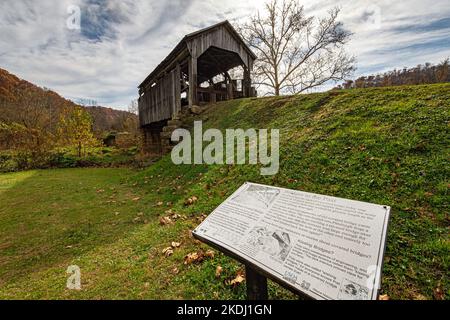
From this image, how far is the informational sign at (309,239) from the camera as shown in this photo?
5.11 ft

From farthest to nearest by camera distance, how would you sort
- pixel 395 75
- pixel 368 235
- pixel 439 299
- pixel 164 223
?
pixel 395 75
pixel 164 223
pixel 439 299
pixel 368 235

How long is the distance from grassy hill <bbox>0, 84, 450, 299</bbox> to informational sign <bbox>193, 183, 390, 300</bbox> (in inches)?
42.5

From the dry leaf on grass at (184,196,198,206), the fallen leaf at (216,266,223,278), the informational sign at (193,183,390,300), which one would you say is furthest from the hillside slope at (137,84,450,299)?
the fallen leaf at (216,266,223,278)

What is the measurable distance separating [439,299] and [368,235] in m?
1.31

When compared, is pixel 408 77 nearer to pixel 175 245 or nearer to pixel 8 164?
pixel 175 245

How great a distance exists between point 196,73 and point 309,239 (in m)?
12.3

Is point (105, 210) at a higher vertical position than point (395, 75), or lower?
lower

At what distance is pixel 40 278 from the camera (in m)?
3.37

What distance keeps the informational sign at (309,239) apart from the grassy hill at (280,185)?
108 centimetres

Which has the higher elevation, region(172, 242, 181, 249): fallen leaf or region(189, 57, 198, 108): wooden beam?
region(189, 57, 198, 108): wooden beam

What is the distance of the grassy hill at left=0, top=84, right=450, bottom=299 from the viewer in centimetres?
284

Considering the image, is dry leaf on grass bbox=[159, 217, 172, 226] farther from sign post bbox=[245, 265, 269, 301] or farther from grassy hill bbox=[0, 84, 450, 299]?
sign post bbox=[245, 265, 269, 301]

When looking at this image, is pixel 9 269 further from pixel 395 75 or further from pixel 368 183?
pixel 395 75
